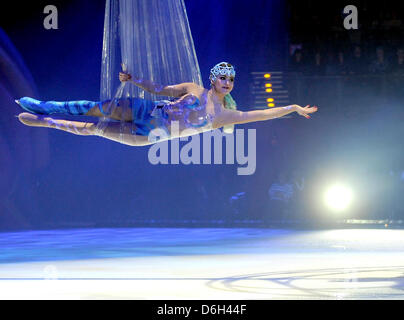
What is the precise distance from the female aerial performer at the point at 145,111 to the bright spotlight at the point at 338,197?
23.9ft

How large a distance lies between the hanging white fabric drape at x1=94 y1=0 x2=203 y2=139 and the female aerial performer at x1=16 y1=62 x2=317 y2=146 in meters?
0.08

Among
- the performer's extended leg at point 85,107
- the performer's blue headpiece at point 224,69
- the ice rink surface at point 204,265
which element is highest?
the performer's blue headpiece at point 224,69

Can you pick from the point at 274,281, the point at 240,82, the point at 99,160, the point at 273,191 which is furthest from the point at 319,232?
the point at 274,281

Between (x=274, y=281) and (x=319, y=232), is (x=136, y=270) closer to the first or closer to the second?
(x=274, y=281)

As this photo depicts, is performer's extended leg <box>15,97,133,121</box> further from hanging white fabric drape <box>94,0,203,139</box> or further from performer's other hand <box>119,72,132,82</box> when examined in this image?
performer's other hand <box>119,72,132,82</box>

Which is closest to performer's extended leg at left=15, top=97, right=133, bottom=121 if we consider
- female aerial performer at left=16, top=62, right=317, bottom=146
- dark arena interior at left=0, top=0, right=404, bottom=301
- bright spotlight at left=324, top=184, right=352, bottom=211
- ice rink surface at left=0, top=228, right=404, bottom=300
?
female aerial performer at left=16, top=62, right=317, bottom=146

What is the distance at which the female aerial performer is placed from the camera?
232 inches

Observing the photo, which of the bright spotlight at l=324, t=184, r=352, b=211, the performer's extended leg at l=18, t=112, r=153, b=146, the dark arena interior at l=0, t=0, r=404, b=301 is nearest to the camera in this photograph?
the performer's extended leg at l=18, t=112, r=153, b=146

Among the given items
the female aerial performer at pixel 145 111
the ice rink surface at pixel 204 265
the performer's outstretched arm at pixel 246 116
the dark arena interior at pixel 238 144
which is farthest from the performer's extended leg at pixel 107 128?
the dark arena interior at pixel 238 144

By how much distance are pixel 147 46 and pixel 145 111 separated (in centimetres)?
76

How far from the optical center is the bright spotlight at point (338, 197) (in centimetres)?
1298

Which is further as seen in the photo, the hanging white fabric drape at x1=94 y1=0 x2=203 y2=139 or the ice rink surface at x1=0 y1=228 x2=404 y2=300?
the hanging white fabric drape at x1=94 y1=0 x2=203 y2=139

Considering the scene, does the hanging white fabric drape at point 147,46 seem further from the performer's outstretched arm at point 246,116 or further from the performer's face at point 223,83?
the performer's outstretched arm at point 246,116

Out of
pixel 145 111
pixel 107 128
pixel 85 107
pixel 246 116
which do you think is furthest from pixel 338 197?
pixel 85 107
